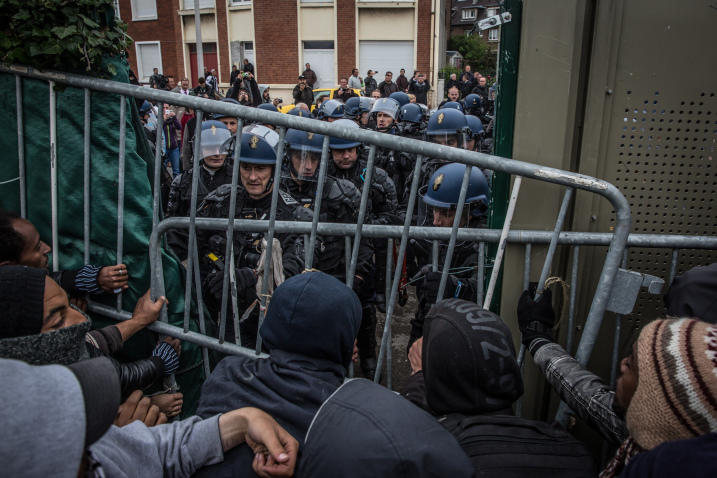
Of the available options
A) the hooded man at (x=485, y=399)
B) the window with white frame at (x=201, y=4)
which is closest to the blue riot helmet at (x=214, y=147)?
the hooded man at (x=485, y=399)

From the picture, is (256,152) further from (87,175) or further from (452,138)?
(452,138)

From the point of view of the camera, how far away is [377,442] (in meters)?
1.06

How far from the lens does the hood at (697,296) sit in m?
1.78

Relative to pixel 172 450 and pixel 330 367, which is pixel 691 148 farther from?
pixel 172 450

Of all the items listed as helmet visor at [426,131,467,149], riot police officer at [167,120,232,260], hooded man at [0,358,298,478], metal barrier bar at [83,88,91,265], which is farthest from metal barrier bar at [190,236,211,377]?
helmet visor at [426,131,467,149]

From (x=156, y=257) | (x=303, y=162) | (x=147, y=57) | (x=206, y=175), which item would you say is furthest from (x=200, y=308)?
(x=147, y=57)

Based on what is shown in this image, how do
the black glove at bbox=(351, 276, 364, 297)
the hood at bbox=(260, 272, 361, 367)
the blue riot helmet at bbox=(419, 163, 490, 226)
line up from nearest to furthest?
the hood at bbox=(260, 272, 361, 367) → the blue riot helmet at bbox=(419, 163, 490, 226) → the black glove at bbox=(351, 276, 364, 297)

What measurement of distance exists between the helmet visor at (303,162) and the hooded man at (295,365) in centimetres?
263

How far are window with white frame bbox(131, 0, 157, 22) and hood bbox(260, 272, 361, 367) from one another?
33.4 m

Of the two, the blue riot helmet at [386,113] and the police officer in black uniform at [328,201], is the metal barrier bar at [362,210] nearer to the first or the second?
the police officer in black uniform at [328,201]

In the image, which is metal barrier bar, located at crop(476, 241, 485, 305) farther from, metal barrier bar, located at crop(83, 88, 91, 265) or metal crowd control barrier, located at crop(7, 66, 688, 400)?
metal barrier bar, located at crop(83, 88, 91, 265)

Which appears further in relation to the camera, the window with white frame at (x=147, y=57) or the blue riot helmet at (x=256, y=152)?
the window with white frame at (x=147, y=57)

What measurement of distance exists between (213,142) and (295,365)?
3.86 meters

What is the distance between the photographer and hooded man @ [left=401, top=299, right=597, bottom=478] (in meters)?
1.28
